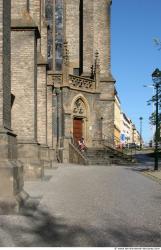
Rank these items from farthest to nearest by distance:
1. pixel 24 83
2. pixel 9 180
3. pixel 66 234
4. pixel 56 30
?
pixel 56 30, pixel 24 83, pixel 9 180, pixel 66 234

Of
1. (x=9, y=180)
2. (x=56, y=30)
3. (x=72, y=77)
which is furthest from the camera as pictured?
(x=56, y=30)

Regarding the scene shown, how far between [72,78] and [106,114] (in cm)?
528

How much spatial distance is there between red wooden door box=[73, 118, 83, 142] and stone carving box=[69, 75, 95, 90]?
2.84m

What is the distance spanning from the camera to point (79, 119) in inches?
1518

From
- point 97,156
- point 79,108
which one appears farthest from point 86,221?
point 79,108

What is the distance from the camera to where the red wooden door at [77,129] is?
38219mm

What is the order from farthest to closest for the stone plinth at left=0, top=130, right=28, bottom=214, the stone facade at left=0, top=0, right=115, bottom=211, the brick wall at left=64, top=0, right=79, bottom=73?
the brick wall at left=64, top=0, right=79, bottom=73 < the stone facade at left=0, top=0, right=115, bottom=211 < the stone plinth at left=0, top=130, right=28, bottom=214

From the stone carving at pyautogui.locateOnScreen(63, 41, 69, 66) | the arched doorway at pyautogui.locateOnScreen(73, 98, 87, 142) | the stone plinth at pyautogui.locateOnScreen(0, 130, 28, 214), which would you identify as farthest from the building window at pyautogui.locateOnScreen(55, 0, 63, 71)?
the stone plinth at pyautogui.locateOnScreen(0, 130, 28, 214)

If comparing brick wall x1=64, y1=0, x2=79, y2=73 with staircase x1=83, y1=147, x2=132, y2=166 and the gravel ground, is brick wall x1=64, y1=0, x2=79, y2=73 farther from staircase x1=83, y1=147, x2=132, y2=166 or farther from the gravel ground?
the gravel ground

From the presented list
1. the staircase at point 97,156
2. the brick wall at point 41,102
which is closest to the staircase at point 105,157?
the staircase at point 97,156

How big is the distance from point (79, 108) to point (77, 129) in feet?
5.81

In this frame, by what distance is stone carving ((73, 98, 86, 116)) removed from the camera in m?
38.0

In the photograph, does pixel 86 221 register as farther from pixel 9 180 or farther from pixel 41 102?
pixel 41 102

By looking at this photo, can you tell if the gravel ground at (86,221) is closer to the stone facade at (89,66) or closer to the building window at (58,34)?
the stone facade at (89,66)
